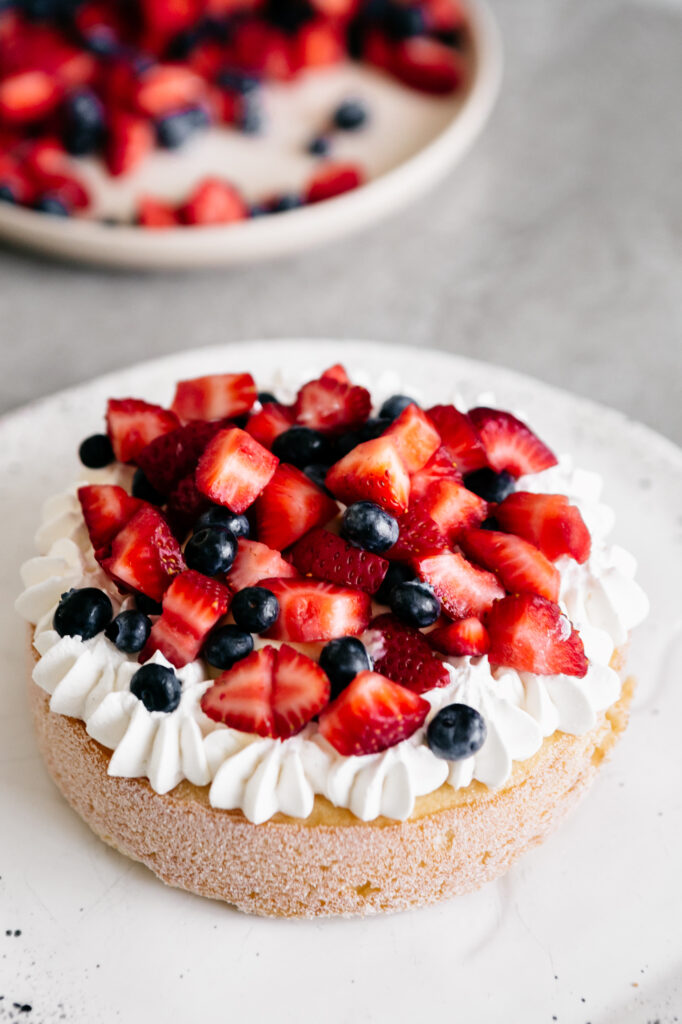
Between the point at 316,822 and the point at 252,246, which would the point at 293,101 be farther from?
the point at 316,822

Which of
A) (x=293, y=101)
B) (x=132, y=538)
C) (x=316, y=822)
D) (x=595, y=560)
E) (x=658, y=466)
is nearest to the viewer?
(x=316, y=822)

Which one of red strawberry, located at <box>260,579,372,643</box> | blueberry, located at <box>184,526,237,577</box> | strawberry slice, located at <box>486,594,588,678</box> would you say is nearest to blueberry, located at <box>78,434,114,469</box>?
blueberry, located at <box>184,526,237,577</box>

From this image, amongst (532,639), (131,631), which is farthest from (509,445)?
(131,631)

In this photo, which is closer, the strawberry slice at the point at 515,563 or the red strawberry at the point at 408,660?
the red strawberry at the point at 408,660

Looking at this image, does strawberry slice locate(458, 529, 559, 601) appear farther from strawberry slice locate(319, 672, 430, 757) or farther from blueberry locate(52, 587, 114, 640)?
blueberry locate(52, 587, 114, 640)

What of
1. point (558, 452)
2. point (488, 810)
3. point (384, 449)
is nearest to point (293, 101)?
point (558, 452)

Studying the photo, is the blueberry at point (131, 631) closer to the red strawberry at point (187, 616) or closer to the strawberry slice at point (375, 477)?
the red strawberry at point (187, 616)

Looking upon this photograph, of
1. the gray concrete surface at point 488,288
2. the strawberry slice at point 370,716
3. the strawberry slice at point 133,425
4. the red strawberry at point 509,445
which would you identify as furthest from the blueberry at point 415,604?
the gray concrete surface at point 488,288
